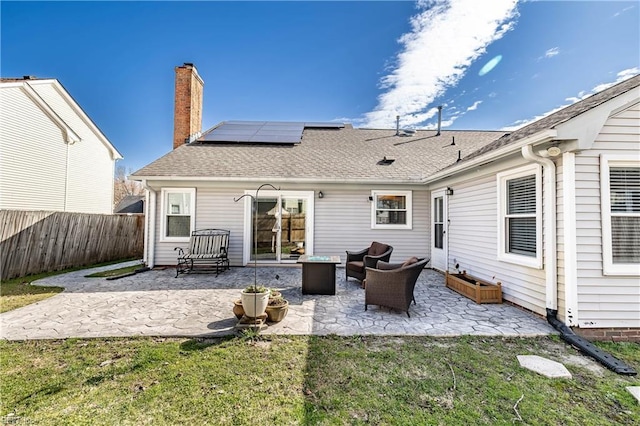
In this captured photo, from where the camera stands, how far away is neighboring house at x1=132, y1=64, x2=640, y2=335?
380 cm

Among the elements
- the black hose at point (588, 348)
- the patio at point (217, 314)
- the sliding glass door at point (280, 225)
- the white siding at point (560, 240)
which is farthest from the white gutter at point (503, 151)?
the sliding glass door at point (280, 225)

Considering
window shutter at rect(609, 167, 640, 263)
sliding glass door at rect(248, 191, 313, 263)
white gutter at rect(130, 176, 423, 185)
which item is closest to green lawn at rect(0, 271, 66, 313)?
white gutter at rect(130, 176, 423, 185)

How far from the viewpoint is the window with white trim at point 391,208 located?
856 centimetres

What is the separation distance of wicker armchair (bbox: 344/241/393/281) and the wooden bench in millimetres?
3553

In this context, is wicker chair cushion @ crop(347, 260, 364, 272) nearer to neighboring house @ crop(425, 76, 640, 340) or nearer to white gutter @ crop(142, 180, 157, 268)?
neighboring house @ crop(425, 76, 640, 340)

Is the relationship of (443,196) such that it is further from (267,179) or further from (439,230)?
(267,179)

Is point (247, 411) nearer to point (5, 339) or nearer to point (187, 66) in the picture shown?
point (5, 339)

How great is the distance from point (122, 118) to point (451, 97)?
72.2ft

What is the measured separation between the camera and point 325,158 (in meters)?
9.40

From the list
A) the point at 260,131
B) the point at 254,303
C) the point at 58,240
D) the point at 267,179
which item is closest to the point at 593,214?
the point at 254,303

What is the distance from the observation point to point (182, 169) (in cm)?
823

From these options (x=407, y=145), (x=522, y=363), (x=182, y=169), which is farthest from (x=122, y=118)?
(x=522, y=363)

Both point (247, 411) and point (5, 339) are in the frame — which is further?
point (5, 339)

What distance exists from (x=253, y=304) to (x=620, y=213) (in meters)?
5.21
